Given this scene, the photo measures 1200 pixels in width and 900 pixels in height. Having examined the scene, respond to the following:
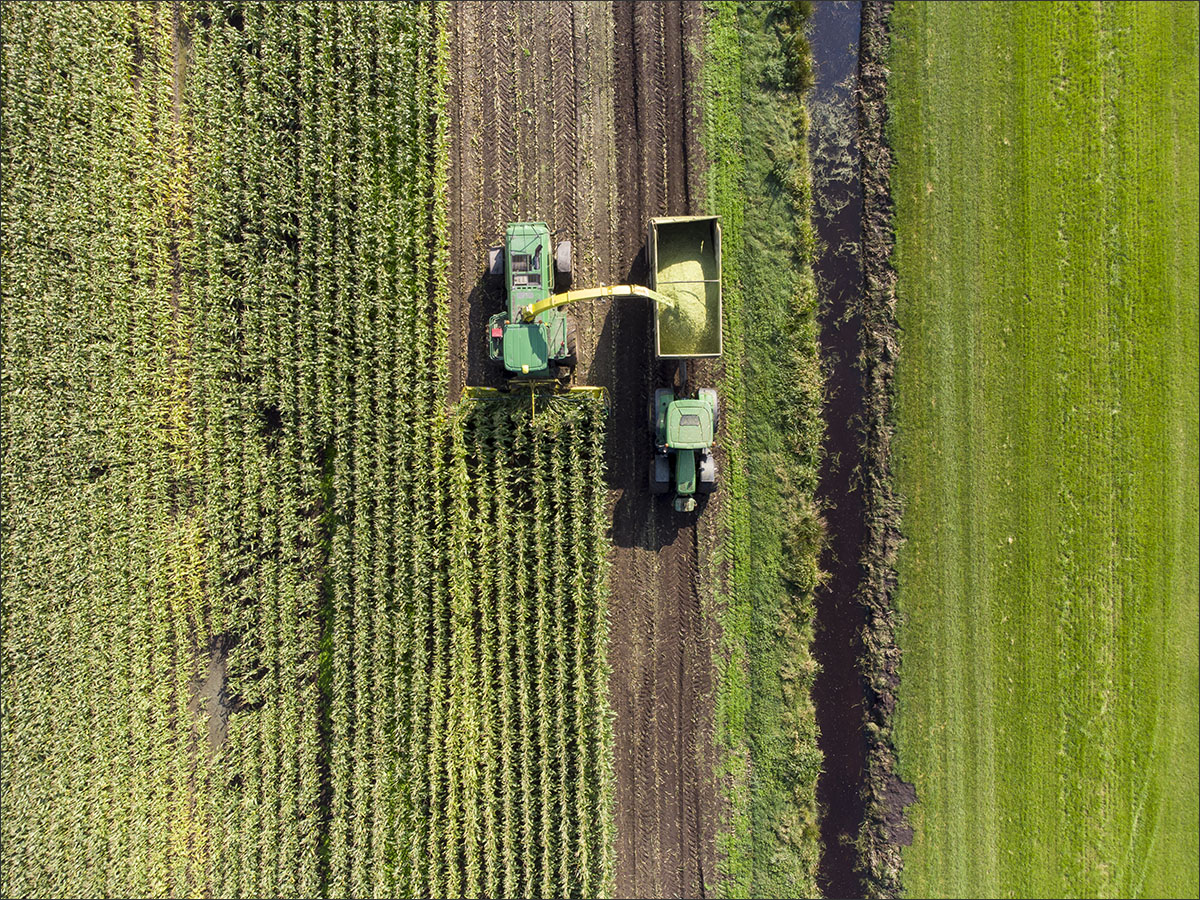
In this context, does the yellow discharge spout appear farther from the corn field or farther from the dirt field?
the corn field

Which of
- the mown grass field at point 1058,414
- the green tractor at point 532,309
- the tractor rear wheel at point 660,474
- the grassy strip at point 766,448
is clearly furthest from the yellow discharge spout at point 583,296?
the mown grass field at point 1058,414

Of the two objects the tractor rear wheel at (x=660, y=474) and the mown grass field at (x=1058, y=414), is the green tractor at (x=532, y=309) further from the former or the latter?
the mown grass field at (x=1058, y=414)

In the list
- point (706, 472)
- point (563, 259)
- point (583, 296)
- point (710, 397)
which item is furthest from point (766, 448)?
point (563, 259)

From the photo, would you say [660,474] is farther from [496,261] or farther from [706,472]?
[496,261]

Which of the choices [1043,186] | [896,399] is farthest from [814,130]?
[896,399]

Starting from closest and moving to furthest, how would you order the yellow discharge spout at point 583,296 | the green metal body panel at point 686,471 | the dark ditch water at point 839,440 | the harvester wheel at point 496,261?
1. the yellow discharge spout at point 583,296
2. the green metal body panel at point 686,471
3. the harvester wheel at point 496,261
4. the dark ditch water at point 839,440

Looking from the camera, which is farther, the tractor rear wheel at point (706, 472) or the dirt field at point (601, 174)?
the dirt field at point (601, 174)

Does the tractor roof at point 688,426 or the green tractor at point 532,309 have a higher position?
the green tractor at point 532,309
